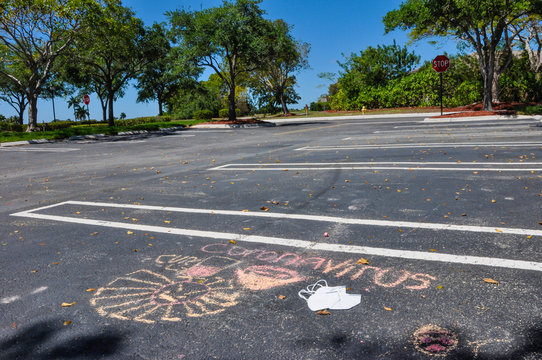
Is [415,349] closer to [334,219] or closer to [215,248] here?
[215,248]

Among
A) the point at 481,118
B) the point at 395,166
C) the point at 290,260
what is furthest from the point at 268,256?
the point at 481,118

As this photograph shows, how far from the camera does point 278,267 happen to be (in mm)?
3633

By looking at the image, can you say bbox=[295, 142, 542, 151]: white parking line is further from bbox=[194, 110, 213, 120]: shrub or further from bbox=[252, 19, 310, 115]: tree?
bbox=[194, 110, 213, 120]: shrub

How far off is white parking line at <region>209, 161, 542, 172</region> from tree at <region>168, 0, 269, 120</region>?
1973 cm

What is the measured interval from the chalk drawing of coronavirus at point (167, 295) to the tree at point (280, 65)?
2744cm

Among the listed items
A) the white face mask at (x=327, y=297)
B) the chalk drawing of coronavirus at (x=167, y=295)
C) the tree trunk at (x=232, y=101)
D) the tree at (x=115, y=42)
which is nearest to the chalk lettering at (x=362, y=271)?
the white face mask at (x=327, y=297)

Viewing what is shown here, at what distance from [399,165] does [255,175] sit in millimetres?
3402

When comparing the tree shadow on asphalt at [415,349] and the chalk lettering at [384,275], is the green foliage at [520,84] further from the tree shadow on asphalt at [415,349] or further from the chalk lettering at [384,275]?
the tree shadow on asphalt at [415,349]

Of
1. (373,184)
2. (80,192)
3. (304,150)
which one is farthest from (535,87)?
(80,192)

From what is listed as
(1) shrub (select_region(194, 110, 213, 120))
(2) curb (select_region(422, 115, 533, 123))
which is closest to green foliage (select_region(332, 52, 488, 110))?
(2) curb (select_region(422, 115, 533, 123))

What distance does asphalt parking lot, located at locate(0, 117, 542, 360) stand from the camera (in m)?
2.50

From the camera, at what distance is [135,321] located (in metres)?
2.82

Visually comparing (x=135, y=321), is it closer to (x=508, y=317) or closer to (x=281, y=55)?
(x=508, y=317)

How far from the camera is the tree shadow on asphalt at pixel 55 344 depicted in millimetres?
2461
